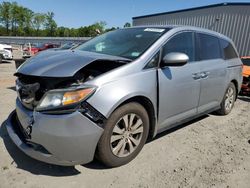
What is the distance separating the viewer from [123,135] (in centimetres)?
299

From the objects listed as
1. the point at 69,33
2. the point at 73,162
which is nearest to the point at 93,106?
the point at 73,162

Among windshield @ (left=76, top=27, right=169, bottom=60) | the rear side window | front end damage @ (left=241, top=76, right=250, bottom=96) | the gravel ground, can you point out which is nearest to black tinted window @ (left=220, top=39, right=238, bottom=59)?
the rear side window

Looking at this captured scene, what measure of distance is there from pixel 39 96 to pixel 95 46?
1.54m

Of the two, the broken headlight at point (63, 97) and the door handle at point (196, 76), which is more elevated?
the door handle at point (196, 76)

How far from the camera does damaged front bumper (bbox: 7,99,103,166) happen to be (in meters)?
2.51

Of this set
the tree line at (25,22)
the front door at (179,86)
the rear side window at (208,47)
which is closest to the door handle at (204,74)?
the front door at (179,86)

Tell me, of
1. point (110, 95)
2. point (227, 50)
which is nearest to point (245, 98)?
point (227, 50)

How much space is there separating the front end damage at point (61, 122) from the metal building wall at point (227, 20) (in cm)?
1421

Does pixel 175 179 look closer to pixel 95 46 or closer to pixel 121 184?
pixel 121 184

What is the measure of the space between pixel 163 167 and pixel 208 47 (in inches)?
92.8

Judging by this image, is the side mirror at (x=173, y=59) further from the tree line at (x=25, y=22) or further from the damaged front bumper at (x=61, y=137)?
the tree line at (x=25, y=22)

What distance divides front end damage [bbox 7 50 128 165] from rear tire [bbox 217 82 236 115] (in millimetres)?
3289

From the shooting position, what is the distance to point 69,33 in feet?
320

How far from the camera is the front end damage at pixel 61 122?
8.25 feet
